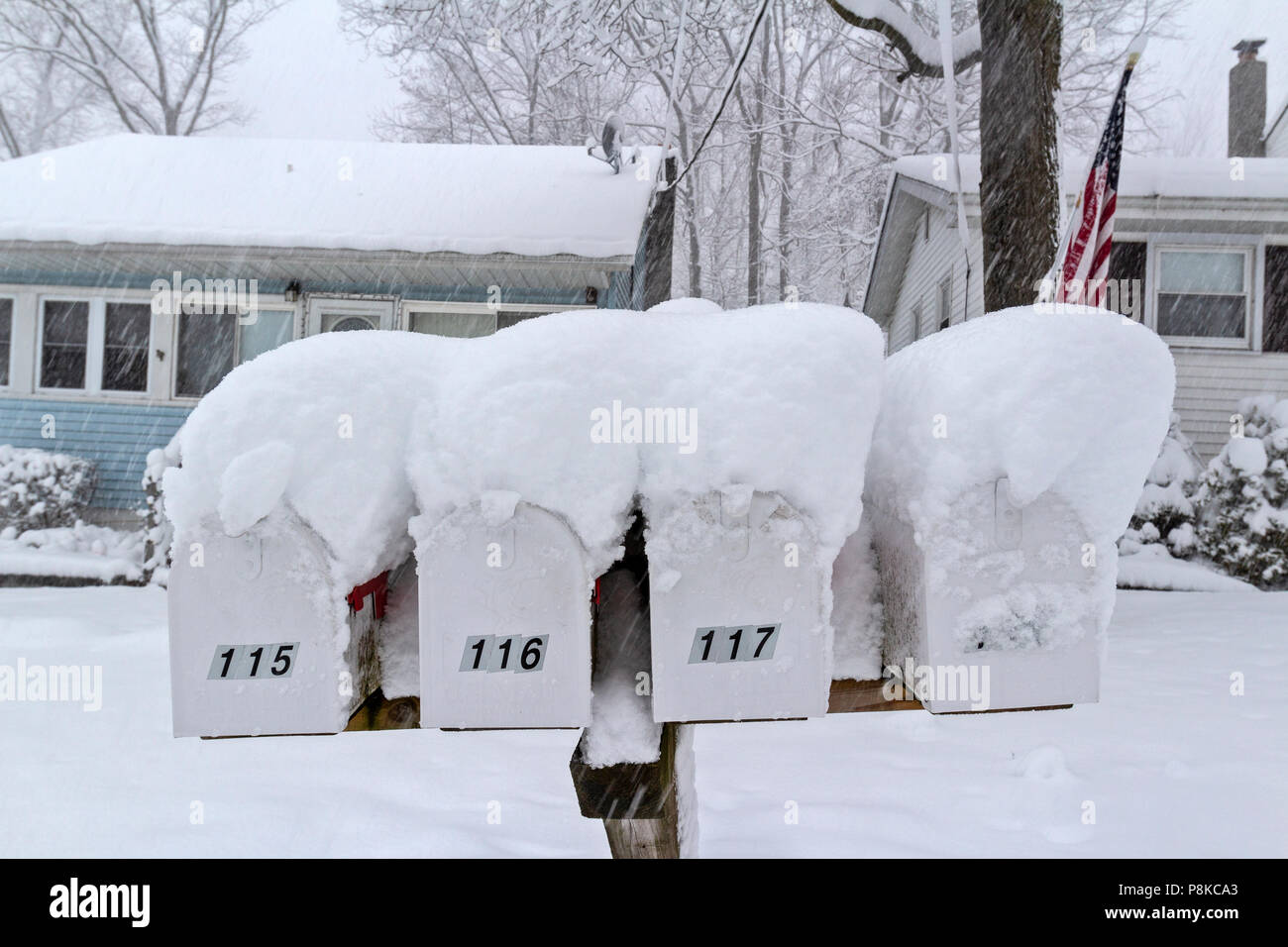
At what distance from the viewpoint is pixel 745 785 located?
374cm

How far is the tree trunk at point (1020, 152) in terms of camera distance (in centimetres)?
458

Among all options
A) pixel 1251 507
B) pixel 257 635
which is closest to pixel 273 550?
pixel 257 635

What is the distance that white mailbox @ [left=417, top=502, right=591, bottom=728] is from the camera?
1.05m

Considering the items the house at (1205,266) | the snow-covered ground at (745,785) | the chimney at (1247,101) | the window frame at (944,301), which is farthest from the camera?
the chimney at (1247,101)

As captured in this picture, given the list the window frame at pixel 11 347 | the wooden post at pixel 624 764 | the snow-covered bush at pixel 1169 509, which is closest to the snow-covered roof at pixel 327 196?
the window frame at pixel 11 347

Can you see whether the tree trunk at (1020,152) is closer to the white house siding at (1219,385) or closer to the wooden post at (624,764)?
the wooden post at (624,764)

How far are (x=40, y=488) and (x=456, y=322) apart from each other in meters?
4.53

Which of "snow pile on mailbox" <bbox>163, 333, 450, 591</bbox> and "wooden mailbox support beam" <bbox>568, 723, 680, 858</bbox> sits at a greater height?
"snow pile on mailbox" <bbox>163, 333, 450, 591</bbox>

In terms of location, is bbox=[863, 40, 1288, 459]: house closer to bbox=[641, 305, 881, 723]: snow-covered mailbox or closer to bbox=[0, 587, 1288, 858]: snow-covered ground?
bbox=[0, 587, 1288, 858]: snow-covered ground

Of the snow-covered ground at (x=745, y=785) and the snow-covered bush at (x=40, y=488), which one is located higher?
the snow-covered bush at (x=40, y=488)

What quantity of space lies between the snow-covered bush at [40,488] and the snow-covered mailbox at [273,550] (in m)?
9.33

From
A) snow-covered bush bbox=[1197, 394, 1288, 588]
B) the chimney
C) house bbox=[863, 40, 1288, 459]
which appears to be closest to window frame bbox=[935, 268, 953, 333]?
house bbox=[863, 40, 1288, 459]

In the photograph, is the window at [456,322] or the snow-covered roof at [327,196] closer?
the snow-covered roof at [327,196]

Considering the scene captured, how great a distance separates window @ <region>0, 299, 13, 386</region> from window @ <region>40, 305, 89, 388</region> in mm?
405
